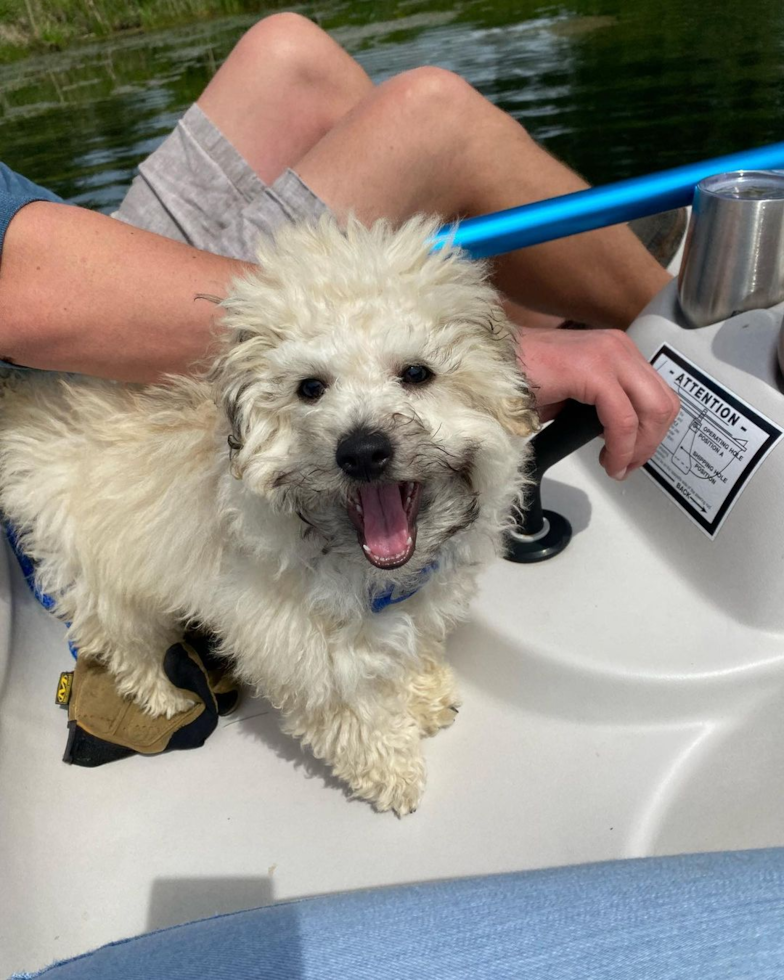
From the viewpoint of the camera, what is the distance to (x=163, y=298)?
1348mm

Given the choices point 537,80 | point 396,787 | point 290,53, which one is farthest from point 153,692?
point 537,80

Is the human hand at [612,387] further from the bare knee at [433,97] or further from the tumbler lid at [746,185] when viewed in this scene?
the bare knee at [433,97]

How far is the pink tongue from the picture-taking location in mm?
1192

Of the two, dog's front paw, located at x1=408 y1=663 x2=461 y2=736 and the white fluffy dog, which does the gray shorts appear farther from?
dog's front paw, located at x1=408 y1=663 x2=461 y2=736

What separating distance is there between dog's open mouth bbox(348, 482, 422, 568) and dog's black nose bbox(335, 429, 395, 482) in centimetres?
6

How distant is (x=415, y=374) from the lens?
122 cm

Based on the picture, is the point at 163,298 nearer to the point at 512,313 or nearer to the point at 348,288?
the point at 348,288

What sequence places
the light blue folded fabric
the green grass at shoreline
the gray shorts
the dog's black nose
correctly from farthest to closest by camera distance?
the green grass at shoreline → the gray shorts → the dog's black nose → the light blue folded fabric

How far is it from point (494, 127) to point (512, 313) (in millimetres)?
547

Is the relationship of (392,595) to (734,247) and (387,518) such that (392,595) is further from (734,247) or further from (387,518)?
(734,247)

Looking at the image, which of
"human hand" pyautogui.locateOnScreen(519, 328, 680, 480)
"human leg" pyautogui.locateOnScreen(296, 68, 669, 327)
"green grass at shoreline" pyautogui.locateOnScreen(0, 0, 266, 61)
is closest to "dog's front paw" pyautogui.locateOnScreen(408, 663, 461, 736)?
"human hand" pyautogui.locateOnScreen(519, 328, 680, 480)

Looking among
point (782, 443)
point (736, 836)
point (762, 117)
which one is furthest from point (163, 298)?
point (762, 117)

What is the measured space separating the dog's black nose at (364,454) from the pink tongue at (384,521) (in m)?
0.07

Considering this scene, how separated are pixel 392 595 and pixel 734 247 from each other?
0.92m
